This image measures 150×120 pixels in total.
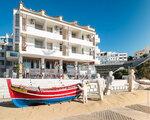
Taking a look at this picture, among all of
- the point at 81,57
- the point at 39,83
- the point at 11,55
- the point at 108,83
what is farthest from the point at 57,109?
the point at 81,57

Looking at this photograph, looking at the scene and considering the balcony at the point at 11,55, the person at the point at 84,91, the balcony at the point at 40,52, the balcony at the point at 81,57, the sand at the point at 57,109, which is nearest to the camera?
the sand at the point at 57,109

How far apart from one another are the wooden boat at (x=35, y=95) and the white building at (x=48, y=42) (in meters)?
12.5

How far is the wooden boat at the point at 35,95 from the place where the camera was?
632 inches

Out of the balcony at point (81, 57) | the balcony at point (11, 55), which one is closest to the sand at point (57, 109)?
the balcony at point (11, 55)

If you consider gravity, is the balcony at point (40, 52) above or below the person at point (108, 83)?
above

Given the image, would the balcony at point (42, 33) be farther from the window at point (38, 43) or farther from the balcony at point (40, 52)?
the balcony at point (40, 52)

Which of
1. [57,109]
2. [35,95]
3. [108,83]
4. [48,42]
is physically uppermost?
[48,42]

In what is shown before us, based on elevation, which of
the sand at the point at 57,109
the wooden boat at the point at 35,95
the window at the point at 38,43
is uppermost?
the window at the point at 38,43

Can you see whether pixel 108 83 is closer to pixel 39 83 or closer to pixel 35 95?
pixel 35 95

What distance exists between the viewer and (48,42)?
1487 inches

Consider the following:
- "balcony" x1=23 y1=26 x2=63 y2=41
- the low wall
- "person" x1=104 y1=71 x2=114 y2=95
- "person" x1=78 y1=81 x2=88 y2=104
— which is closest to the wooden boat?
"person" x1=78 y1=81 x2=88 y2=104

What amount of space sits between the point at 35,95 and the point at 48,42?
2214 cm

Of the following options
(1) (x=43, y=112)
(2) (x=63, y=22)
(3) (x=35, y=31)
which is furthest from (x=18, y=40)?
(1) (x=43, y=112)

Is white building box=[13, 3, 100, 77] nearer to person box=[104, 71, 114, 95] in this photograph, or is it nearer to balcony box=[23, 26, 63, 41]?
balcony box=[23, 26, 63, 41]
